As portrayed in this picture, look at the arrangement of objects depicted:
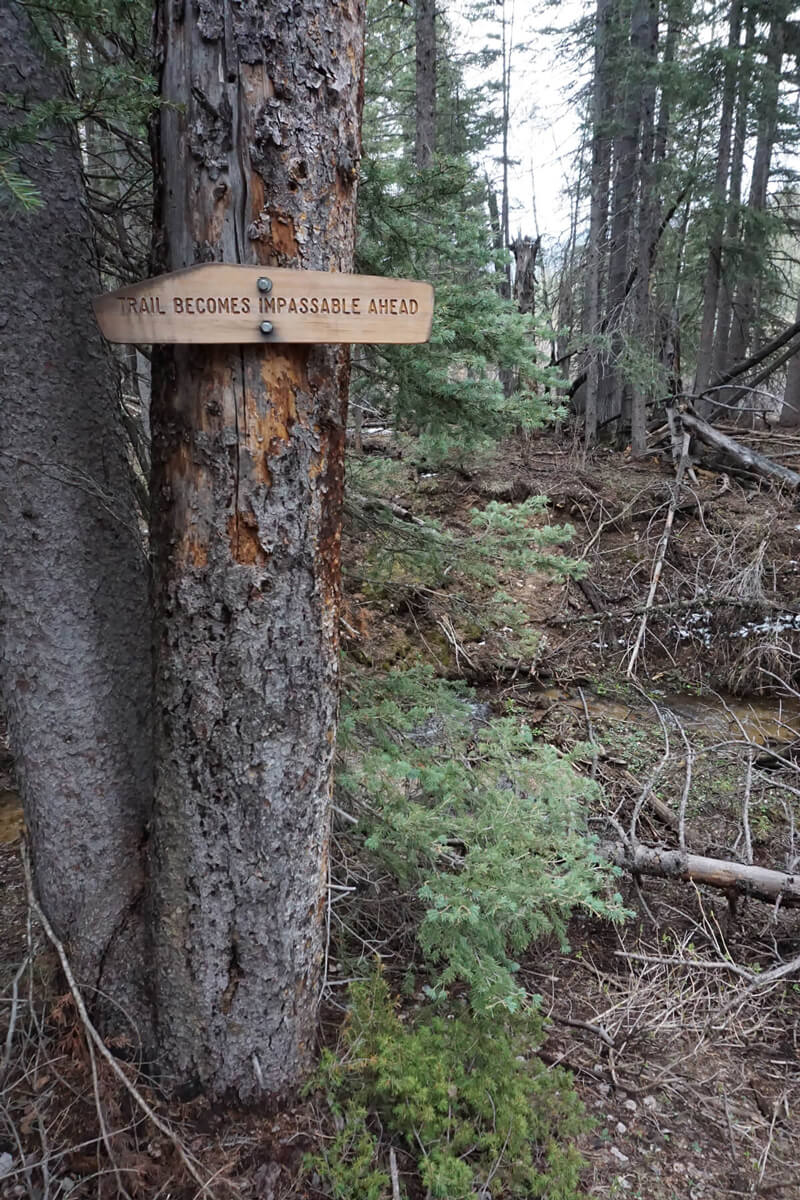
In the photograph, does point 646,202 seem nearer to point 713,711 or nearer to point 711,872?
point 713,711

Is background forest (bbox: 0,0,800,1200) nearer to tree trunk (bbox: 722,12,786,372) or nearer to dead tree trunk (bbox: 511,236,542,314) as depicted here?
dead tree trunk (bbox: 511,236,542,314)

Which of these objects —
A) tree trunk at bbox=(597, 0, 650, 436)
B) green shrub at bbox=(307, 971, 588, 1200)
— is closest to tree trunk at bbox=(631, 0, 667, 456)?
tree trunk at bbox=(597, 0, 650, 436)

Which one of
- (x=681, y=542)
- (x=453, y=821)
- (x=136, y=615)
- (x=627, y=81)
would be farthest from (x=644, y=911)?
(x=627, y=81)

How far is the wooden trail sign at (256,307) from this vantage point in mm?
1702

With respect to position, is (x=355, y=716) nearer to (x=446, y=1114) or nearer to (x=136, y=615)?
(x=136, y=615)

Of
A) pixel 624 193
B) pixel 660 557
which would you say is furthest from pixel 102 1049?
pixel 624 193

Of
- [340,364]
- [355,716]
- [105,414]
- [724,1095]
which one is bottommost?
[724,1095]

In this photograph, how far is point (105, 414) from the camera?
88.6 inches

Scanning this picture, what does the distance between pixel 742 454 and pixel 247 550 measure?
8.98 metres

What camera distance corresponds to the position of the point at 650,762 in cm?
541

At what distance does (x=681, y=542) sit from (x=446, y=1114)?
7296mm

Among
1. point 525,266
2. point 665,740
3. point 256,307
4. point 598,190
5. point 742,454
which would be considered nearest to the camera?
point 256,307

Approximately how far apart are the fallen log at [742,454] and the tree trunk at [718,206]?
5.11 feet

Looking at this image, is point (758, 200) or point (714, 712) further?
point (758, 200)
